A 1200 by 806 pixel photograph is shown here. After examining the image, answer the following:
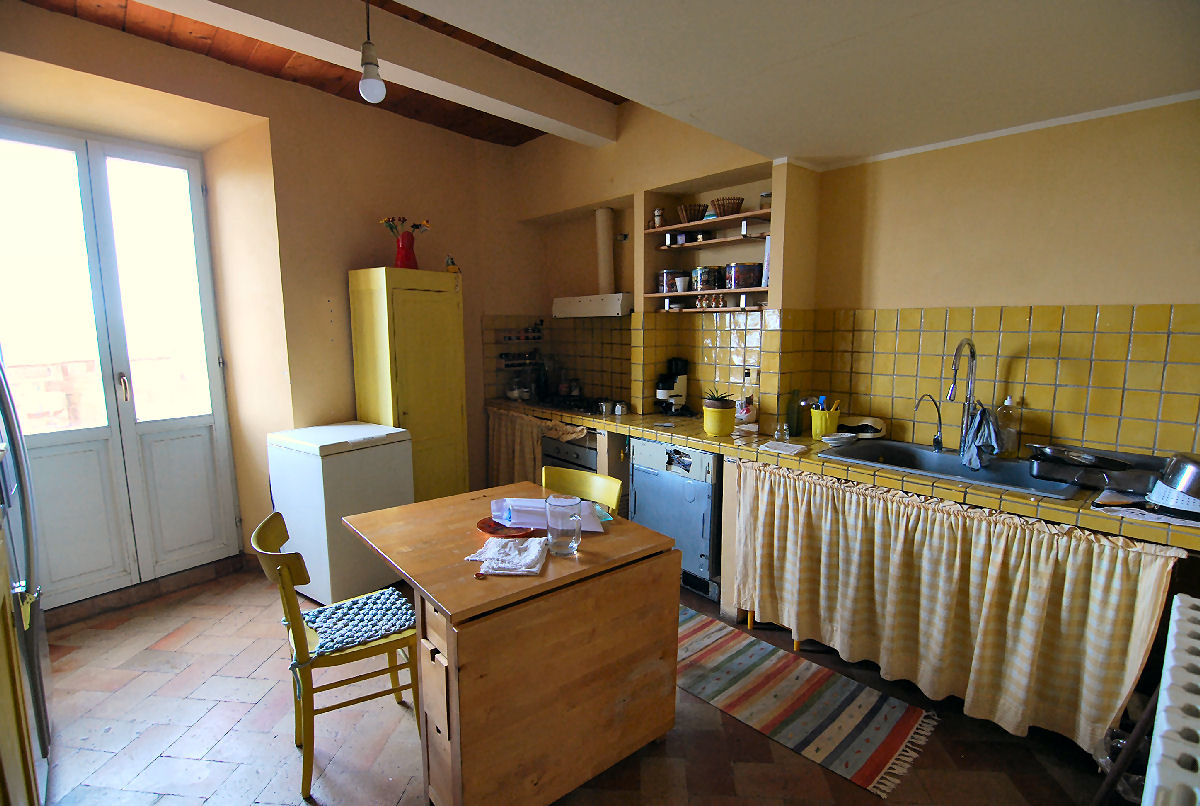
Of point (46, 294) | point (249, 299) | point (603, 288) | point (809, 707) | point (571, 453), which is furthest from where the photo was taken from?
point (603, 288)

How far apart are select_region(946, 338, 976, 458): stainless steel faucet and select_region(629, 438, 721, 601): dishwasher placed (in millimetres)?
1057

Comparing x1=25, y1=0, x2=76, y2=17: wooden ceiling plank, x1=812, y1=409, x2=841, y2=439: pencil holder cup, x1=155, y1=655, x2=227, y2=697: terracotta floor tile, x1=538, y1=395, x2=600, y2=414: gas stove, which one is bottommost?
x1=155, y1=655, x2=227, y2=697: terracotta floor tile

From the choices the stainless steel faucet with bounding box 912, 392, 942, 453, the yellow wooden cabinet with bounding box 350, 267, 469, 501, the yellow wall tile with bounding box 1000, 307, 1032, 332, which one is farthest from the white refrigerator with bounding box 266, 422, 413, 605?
the yellow wall tile with bounding box 1000, 307, 1032, 332

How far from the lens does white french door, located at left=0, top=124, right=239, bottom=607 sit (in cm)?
264

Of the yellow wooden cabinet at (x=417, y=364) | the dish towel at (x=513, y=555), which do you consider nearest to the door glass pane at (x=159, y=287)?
the yellow wooden cabinet at (x=417, y=364)

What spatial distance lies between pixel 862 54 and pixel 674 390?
6.66 ft

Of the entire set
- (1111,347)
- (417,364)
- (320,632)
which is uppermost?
(1111,347)

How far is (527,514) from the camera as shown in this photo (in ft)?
6.21

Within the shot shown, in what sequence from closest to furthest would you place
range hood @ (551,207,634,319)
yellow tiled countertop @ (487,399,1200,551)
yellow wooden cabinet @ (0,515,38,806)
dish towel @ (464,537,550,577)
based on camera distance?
1. yellow wooden cabinet @ (0,515,38,806)
2. dish towel @ (464,537,550,577)
3. yellow tiled countertop @ (487,399,1200,551)
4. range hood @ (551,207,634,319)

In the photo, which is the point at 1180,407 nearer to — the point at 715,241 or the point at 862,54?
the point at 862,54

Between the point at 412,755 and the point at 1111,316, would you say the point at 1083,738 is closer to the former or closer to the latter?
the point at 1111,316

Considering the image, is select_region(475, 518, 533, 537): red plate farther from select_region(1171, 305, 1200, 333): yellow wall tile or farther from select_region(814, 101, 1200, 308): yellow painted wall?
select_region(1171, 305, 1200, 333): yellow wall tile

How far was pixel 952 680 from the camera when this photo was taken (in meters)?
2.03

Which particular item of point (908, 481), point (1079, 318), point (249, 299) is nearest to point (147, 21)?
point (249, 299)
